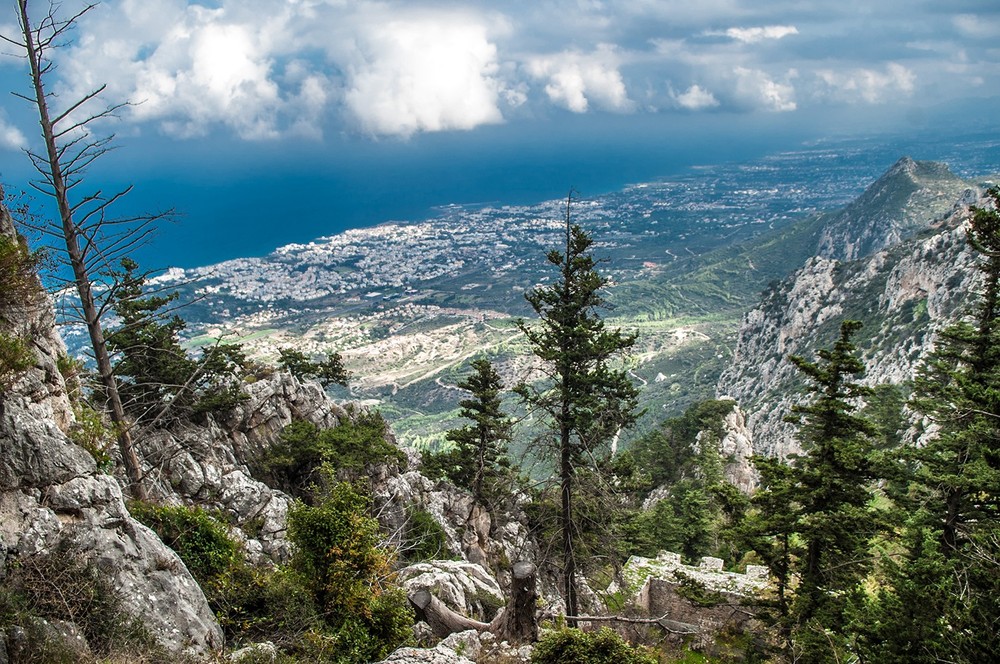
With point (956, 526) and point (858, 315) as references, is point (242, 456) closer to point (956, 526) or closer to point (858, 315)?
point (956, 526)

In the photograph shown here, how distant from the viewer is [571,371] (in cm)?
1505

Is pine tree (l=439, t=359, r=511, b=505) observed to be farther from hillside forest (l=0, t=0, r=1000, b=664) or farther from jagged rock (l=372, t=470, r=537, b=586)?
hillside forest (l=0, t=0, r=1000, b=664)

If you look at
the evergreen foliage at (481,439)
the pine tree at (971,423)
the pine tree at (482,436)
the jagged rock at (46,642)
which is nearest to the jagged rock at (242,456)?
the jagged rock at (46,642)

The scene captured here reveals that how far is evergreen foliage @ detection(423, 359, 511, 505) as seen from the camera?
26953 millimetres

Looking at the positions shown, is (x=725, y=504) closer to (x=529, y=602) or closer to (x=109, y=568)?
(x=529, y=602)

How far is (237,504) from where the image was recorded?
20828mm

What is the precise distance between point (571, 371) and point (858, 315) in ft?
350

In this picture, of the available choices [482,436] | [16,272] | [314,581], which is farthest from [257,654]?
[482,436]

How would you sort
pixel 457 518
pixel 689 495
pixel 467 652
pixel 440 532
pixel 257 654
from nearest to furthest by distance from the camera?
pixel 257 654 < pixel 467 652 < pixel 440 532 < pixel 689 495 < pixel 457 518

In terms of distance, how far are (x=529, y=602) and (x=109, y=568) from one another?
24.5ft

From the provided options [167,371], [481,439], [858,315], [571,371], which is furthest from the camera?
[858,315]

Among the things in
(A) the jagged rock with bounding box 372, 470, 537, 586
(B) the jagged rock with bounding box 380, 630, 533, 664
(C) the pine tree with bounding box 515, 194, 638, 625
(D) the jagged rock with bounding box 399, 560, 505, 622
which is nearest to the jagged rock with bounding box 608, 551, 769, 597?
(D) the jagged rock with bounding box 399, 560, 505, 622

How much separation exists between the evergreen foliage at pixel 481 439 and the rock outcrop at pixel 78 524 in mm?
16193

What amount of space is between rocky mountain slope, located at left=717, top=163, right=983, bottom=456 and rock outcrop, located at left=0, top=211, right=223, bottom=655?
6289cm
